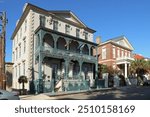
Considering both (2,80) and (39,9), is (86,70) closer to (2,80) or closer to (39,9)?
(39,9)

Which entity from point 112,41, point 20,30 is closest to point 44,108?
point 20,30

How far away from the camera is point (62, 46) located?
28.0m

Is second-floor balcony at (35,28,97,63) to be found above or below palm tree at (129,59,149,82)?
above

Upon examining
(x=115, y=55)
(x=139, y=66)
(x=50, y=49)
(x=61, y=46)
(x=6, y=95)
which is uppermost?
(x=61, y=46)

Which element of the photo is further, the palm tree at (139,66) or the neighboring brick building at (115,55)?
the neighboring brick building at (115,55)

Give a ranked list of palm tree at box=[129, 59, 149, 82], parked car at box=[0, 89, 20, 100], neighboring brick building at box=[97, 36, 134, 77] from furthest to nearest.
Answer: neighboring brick building at box=[97, 36, 134, 77]
palm tree at box=[129, 59, 149, 82]
parked car at box=[0, 89, 20, 100]

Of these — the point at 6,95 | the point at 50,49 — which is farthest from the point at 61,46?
the point at 6,95

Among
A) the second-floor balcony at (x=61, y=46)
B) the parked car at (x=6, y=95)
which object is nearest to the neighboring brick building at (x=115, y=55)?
the second-floor balcony at (x=61, y=46)

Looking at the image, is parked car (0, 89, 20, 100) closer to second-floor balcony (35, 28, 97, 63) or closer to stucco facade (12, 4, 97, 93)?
stucco facade (12, 4, 97, 93)

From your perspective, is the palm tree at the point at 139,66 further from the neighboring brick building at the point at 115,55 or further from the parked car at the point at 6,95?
the parked car at the point at 6,95

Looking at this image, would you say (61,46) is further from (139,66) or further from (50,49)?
(139,66)

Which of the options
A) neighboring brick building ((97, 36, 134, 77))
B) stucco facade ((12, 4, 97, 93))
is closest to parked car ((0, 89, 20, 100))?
stucco facade ((12, 4, 97, 93))

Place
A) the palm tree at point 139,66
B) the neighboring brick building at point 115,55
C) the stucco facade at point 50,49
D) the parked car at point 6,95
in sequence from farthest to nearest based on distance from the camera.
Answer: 1. the neighboring brick building at point 115,55
2. the palm tree at point 139,66
3. the stucco facade at point 50,49
4. the parked car at point 6,95

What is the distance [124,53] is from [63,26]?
1990cm
